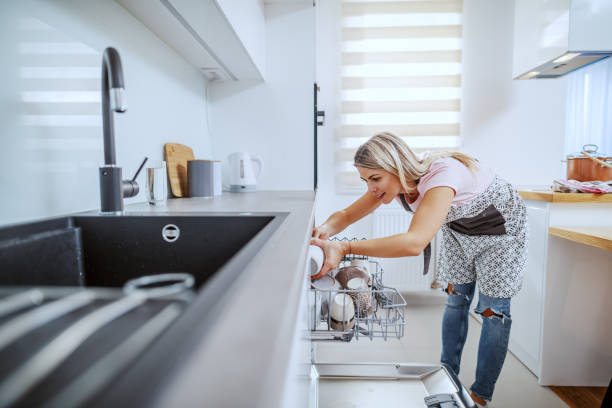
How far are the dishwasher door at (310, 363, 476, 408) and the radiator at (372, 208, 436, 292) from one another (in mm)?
1464

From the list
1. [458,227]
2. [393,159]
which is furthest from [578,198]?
[393,159]

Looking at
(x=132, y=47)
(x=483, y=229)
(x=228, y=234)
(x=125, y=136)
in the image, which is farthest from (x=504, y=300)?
(x=132, y=47)

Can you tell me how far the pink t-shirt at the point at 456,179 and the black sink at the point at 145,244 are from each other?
2.20 feet

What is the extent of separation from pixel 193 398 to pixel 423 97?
117 inches

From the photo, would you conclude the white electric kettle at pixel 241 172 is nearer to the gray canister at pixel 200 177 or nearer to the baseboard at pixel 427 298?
the gray canister at pixel 200 177

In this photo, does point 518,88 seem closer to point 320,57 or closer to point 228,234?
point 320,57

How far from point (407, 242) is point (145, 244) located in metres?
0.73

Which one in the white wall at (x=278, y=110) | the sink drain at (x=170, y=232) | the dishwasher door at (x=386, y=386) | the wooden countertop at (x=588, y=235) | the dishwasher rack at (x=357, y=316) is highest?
the white wall at (x=278, y=110)

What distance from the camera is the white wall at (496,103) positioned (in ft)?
8.90

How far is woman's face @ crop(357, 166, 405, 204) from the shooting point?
1268 mm

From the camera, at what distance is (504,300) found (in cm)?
146

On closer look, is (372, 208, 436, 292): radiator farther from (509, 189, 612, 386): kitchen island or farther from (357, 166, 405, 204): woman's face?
(357, 166, 405, 204): woman's face

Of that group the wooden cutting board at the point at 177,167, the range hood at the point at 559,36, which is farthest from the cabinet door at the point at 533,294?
the wooden cutting board at the point at 177,167

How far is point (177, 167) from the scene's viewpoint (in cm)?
146
